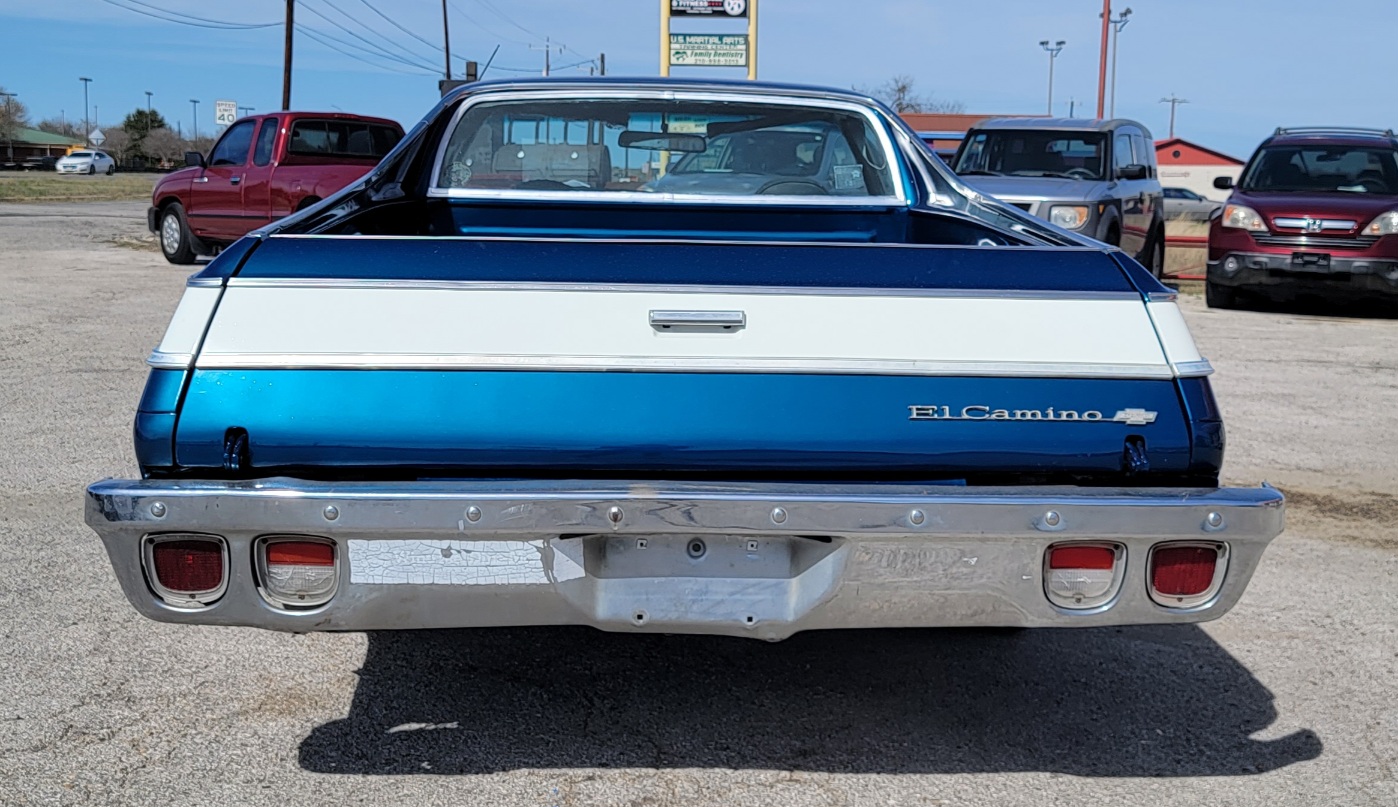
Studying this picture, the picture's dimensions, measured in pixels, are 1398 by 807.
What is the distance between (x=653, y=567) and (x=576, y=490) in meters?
0.25

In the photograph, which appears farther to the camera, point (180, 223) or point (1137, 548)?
point (180, 223)

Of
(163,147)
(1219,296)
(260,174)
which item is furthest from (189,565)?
(163,147)

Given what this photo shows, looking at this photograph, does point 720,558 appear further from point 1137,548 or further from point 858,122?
point 858,122

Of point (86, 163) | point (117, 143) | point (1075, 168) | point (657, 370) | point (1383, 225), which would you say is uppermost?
point (117, 143)

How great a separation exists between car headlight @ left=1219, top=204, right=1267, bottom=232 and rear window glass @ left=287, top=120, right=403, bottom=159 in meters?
8.93

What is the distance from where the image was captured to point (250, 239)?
3.03 metres

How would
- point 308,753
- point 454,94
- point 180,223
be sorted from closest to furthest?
point 308,753 < point 454,94 < point 180,223

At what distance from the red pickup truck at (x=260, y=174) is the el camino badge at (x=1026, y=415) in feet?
43.0

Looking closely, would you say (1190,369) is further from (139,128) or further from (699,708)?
(139,128)

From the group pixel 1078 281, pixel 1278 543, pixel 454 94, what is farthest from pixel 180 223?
pixel 1078 281

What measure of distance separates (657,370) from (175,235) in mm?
15469

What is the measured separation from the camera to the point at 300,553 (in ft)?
9.09

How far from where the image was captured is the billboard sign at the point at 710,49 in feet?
79.3

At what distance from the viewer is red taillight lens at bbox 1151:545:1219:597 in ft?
9.41
